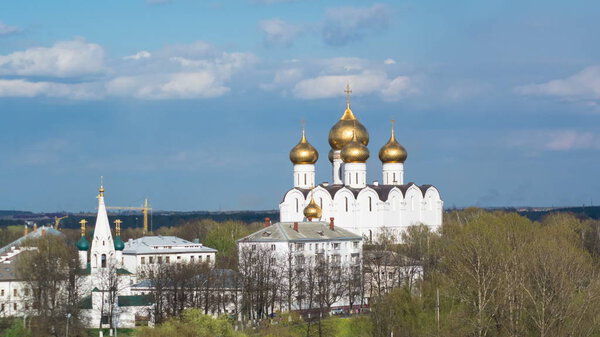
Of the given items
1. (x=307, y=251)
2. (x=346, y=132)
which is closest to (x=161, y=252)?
(x=307, y=251)

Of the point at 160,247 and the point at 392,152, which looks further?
the point at 392,152

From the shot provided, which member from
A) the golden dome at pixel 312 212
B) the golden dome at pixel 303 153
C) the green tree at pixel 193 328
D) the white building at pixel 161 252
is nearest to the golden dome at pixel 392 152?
the golden dome at pixel 303 153

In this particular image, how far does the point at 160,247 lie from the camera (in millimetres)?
66375

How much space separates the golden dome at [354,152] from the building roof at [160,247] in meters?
9.77

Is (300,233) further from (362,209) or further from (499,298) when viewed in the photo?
(499,298)

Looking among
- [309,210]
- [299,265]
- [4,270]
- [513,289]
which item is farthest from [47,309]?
[309,210]

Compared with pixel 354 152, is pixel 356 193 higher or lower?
lower

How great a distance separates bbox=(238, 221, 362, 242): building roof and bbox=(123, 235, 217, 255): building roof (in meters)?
5.61

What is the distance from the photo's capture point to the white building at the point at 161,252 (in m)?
64.8

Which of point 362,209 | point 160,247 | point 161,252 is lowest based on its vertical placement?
point 161,252

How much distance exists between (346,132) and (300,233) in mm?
14303

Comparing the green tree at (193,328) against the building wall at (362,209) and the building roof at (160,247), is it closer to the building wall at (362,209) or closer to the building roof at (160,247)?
the building roof at (160,247)

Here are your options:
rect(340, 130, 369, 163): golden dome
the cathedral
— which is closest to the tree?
the cathedral

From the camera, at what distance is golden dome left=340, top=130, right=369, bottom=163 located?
238 ft
